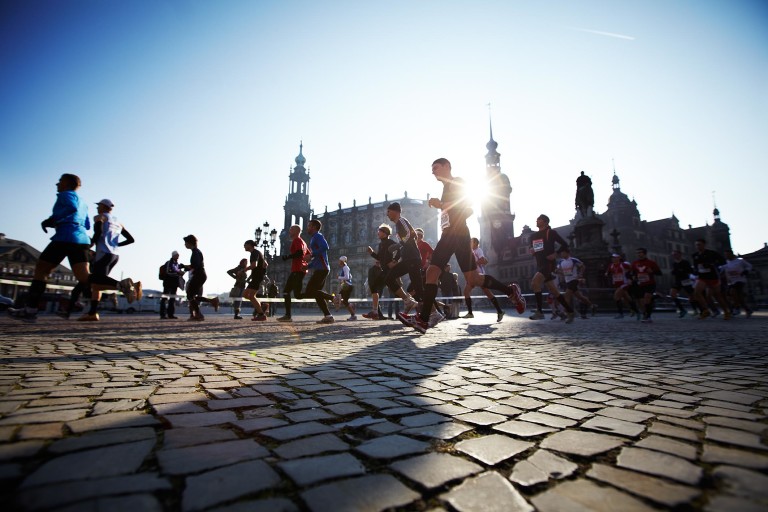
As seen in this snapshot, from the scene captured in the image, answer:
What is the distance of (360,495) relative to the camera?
3.00 feet

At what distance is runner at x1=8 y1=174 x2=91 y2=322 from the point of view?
5586 mm

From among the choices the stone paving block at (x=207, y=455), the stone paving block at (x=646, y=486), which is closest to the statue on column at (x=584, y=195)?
the stone paving block at (x=646, y=486)

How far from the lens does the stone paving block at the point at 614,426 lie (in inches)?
54.3

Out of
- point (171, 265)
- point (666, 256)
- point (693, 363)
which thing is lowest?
point (693, 363)

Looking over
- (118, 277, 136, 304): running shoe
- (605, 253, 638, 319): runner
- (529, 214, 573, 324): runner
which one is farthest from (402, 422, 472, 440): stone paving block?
(605, 253, 638, 319): runner

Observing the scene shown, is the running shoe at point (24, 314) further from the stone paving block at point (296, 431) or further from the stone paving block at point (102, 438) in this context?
the stone paving block at point (296, 431)

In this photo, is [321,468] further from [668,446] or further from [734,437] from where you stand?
[734,437]

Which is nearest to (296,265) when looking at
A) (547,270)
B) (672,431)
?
(547,270)

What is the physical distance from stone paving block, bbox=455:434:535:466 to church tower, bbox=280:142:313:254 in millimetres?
75690

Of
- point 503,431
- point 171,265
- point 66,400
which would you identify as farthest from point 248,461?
point 171,265

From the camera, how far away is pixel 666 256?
5891 centimetres

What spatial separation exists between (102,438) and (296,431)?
0.64m

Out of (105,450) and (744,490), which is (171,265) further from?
(744,490)

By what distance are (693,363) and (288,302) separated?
7.35 meters
